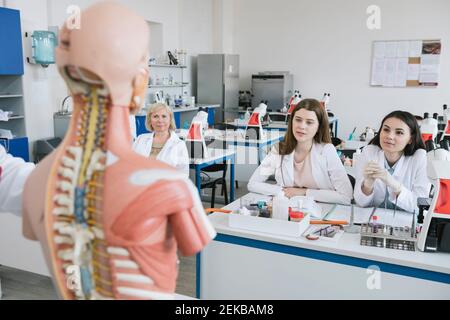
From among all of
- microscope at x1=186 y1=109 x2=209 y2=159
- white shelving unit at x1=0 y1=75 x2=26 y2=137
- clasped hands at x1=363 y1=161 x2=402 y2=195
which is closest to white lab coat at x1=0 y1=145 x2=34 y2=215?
clasped hands at x1=363 y1=161 x2=402 y2=195

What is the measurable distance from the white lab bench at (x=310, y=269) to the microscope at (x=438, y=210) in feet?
0.16

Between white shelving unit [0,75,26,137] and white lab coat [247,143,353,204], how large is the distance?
3.55 m

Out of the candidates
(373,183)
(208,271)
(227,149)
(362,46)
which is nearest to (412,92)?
(362,46)

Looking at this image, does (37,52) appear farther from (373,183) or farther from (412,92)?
(412,92)

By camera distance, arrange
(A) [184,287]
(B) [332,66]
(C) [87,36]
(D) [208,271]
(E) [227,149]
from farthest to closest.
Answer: (B) [332,66]
(E) [227,149]
(A) [184,287]
(D) [208,271]
(C) [87,36]

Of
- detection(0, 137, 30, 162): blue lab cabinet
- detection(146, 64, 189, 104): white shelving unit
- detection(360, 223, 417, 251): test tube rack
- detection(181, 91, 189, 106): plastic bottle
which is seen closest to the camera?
detection(360, 223, 417, 251): test tube rack

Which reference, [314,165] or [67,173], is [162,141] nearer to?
[314,165]

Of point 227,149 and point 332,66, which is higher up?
point 332,66

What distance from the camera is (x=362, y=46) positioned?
8.05 metres

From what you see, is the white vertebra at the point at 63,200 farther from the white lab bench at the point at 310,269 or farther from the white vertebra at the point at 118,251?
the white lab bench at the point at 310,269

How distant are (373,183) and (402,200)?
18 centimetres

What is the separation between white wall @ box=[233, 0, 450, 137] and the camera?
7629mm

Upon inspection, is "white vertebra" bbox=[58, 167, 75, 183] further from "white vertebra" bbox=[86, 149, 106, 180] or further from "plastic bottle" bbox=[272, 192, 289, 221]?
"plastic bottle" bbox=[272, 192, 289, 221]

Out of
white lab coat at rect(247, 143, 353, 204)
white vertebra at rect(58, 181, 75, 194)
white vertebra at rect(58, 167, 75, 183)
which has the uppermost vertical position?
white vertebra at rect(58, 167, 75, 183)
